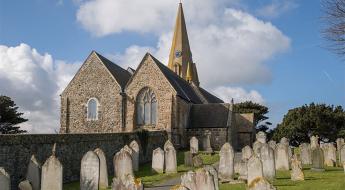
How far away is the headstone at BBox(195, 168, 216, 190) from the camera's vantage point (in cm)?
966

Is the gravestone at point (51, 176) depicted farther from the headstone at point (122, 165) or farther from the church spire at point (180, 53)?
the church spire at point (180, 53)

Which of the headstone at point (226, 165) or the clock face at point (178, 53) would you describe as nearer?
→ the headstone at point (226, 165)

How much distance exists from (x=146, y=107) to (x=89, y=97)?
543cm

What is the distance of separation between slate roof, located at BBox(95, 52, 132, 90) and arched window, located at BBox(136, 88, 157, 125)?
204cm

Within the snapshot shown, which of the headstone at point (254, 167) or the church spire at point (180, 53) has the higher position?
the church spire at point (180, 53)

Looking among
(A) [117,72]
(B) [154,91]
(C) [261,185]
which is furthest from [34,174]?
(A) [117,72]

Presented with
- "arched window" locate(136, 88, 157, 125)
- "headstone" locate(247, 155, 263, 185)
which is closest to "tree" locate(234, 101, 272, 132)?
"arched window" locate(136, 88, 157, 125)

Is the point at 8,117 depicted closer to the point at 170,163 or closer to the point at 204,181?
the point at 170,163

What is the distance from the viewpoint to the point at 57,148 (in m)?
20.1

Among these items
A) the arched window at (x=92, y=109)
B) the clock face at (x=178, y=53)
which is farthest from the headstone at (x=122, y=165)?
the clock face at (x=178, y=53)

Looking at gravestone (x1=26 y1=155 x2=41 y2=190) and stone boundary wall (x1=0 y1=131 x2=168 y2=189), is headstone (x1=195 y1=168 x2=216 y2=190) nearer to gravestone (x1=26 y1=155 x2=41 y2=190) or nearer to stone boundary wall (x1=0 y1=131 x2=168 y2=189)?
gravestone (x1=26 y1=155 x2=41 y2=190)

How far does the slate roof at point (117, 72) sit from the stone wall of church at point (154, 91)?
56.3 inches

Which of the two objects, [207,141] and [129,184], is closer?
[129,184]

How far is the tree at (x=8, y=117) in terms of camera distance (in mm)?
42844
